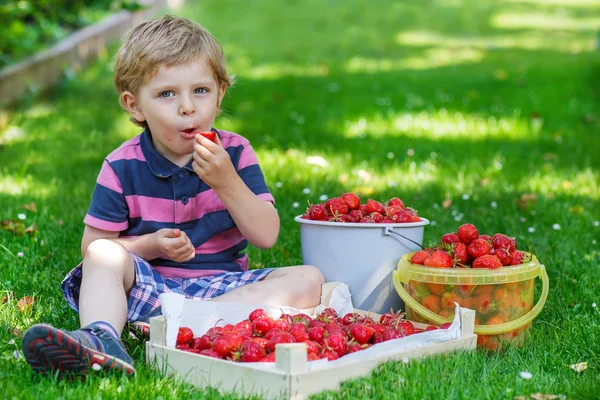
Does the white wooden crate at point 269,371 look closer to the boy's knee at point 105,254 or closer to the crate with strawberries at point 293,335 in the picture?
the crate with strawberries at point 293,335

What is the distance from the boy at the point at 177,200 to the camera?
8.44ft

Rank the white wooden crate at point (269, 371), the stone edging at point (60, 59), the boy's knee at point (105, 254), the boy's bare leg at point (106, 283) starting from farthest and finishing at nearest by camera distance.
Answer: the stone edging at point (60, 59)
the boy's knee at point (105, 254)
the boy's bare leg at point (106, 283)
the white wooden crate at point (269, 371)

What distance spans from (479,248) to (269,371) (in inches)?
33.1

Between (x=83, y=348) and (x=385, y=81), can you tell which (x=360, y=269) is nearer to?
(x=83, y=348)

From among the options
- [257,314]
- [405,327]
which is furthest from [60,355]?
[405,327]

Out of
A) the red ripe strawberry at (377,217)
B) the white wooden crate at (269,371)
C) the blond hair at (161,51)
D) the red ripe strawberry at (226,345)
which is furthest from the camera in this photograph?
the red ripe strawberry at (377,217)

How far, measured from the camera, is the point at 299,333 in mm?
2262

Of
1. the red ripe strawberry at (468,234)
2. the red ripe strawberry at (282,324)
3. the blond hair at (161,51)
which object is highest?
the blond hair at (161,51)

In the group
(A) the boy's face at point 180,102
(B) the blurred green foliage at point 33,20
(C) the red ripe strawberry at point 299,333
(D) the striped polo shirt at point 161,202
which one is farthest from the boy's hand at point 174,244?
(B) the blurred green foliage at point 33,20

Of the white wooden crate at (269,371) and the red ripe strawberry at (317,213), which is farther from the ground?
the red ripe strawberry at (317,213)

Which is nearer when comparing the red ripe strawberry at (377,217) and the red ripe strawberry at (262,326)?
the red ripe strawberry at (262,326)

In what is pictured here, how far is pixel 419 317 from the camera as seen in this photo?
2.63 meters

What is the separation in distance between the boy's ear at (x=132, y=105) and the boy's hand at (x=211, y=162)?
13.9 inches

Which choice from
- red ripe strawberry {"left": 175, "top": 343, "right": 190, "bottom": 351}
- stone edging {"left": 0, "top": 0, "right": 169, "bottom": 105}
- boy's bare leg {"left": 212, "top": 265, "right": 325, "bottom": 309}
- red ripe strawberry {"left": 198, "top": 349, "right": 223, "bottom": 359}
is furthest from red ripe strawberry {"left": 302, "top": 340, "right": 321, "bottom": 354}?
stone edging {"left": 0, "top": 0, "right": 169, "bottom": 105}
